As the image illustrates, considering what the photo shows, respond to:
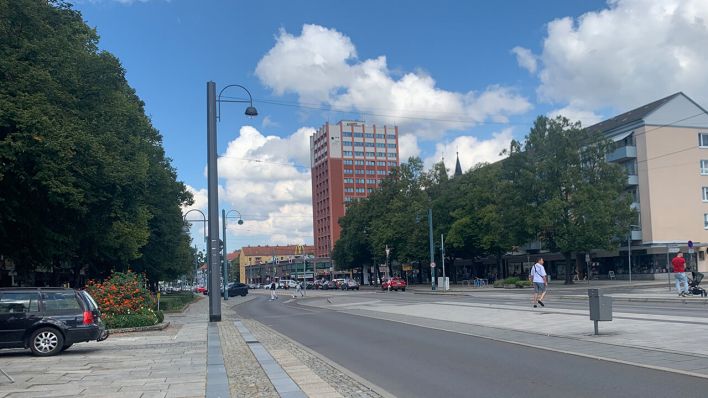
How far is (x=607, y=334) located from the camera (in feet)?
47.8

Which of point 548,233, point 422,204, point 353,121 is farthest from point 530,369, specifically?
point 353,121

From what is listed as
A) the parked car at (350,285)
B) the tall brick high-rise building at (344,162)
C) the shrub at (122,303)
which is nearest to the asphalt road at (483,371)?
the shrub at (122,303)

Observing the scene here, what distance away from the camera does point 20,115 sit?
777 inches

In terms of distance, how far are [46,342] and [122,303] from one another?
8154 mm

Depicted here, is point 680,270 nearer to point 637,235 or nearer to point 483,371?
point 483,371

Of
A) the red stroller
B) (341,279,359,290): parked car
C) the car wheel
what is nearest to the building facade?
(341,279,359,290): parked car

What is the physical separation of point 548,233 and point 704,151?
18.6 metres

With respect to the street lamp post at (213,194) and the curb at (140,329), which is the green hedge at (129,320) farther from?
the street lamp post at (213,194)

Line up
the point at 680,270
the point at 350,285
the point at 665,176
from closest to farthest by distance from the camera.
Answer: the point at 680,270 < the point at 665,176 < the point at 350,285

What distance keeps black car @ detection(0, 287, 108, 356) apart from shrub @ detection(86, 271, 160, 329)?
22.4ft

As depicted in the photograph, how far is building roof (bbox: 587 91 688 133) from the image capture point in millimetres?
62003

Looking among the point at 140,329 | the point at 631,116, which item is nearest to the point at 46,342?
the point at 140,329

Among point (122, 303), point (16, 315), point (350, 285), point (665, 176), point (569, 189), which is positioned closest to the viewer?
point (16, 315)

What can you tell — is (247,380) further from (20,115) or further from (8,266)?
(8,266)
